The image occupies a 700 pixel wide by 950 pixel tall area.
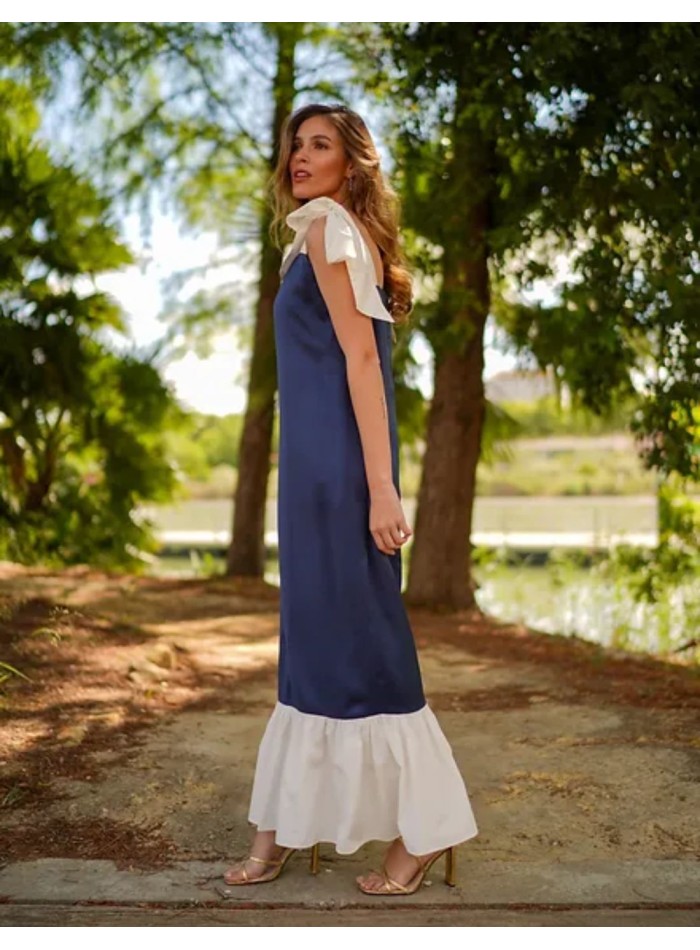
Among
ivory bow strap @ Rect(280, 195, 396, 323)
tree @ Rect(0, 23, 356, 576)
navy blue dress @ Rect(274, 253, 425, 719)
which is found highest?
tree @ Rect(0, 23, 356, 576)

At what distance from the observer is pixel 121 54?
9.11 m

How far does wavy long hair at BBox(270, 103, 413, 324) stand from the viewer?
2818 millimetres

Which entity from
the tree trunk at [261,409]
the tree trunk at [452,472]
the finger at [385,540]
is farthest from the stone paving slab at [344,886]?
the tree trunk at [261,409]

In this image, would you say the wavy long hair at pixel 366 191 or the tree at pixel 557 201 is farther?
the tree at pixel 557 201

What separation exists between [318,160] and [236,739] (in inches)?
81.3

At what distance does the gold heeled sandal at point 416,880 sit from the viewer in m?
2.63

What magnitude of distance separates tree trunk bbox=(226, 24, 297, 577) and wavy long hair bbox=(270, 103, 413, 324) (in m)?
6.06

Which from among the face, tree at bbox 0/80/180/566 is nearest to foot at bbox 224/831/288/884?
the face

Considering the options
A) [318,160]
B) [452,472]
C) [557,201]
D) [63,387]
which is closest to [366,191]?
[318,160]

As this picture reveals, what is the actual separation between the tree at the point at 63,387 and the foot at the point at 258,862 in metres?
7.53

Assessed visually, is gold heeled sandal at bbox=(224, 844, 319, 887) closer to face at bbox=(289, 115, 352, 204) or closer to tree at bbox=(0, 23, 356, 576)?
face at bbox=(289, 115, 352, 204)

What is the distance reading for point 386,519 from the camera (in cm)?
262

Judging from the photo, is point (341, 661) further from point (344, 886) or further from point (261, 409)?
point (261, 409)

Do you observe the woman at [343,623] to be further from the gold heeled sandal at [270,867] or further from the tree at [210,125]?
the tree at [210,125]
